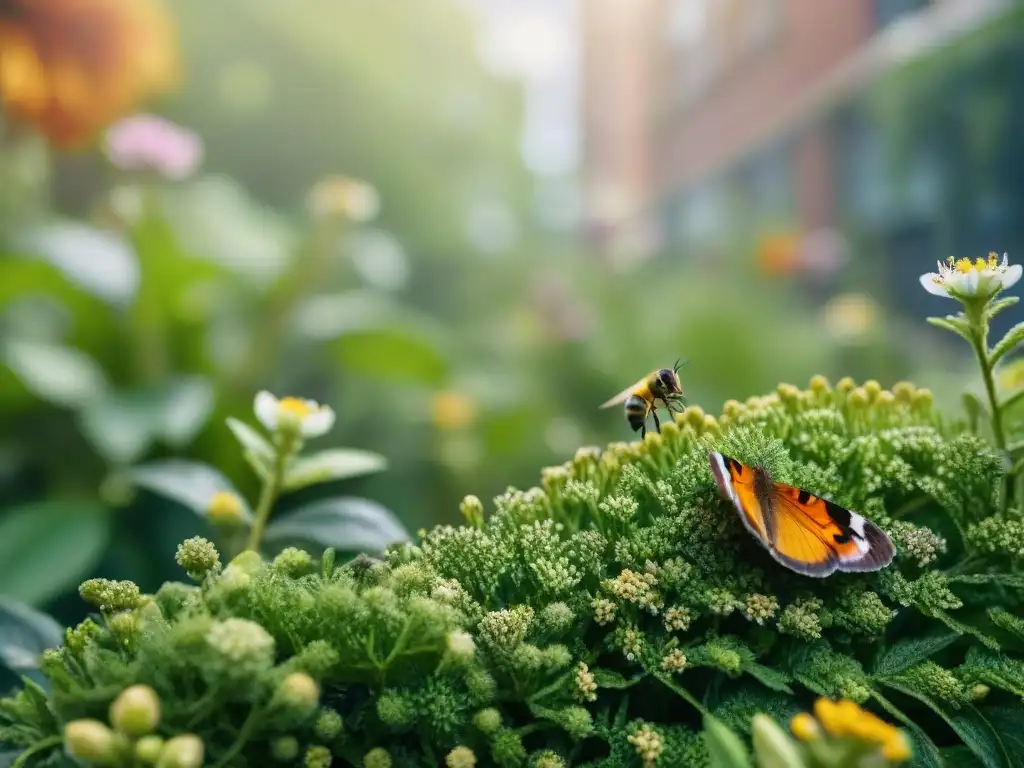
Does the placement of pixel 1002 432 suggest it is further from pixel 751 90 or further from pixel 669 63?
pixel 669 63

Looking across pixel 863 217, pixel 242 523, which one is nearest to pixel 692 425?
pixel 242 523

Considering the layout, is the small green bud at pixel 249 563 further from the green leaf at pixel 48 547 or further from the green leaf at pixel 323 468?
the green leaf at pixel 48 547

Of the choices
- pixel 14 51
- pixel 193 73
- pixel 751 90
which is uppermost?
pixel 751 90

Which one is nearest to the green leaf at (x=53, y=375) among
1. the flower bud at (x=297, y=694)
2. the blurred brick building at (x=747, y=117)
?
the flower bud at (x=297, y=694)

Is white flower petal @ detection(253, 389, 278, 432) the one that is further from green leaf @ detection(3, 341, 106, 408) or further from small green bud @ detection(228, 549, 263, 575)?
green leaf @ detection(3, 341, 106, 408)

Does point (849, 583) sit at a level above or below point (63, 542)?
below

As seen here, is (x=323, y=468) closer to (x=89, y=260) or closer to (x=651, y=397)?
(x=651, y=397)

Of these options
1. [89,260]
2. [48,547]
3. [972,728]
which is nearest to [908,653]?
[972,728]
